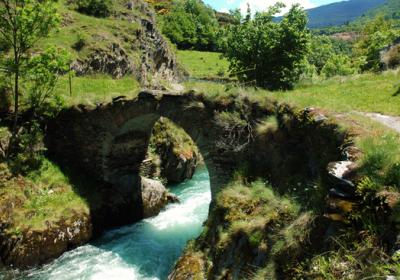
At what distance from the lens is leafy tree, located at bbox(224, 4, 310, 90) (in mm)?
19625

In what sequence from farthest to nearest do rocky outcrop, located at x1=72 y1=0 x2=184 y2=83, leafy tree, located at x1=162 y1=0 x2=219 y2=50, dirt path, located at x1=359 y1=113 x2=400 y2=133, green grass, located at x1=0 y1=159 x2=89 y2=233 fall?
leafy tree, located at x1=162 y1=0 x2=219 y2=50
rocky outcrop, located at x1=72 y1=0 x2=184 y2=83
green grass, located at x1=0 y1=159 x2=89 y2=233
dirt path, located at x1=359 y1=113 x2=400 y2=133

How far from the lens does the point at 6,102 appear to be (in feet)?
68.5

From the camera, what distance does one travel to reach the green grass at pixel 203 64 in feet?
180

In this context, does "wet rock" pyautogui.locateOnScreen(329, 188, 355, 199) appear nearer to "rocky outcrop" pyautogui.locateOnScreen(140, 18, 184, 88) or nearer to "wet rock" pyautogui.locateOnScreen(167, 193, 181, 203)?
"wet rock" pyautogui.locateOnScreen(167, 193, 181, 203)

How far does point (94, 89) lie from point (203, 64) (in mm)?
36692

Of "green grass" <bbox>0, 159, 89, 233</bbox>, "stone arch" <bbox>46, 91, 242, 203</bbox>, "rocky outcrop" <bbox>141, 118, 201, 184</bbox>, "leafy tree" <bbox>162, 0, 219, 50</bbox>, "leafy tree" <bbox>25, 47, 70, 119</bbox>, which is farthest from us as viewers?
"leafy tree" <bbox>162, 0, 219, 50</bbox>

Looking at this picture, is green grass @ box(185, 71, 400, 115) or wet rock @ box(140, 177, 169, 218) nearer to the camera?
green grass @ box(185, 71, 400, 115)

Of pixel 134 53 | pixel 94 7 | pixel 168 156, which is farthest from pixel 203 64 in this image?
pixel 168 156

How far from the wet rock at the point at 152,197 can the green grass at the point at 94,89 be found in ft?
17.6

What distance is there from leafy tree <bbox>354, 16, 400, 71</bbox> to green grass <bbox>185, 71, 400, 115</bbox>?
30214mm

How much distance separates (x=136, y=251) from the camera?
742 inches

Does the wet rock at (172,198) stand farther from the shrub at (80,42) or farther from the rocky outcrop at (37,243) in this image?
the shrub at (80,42)

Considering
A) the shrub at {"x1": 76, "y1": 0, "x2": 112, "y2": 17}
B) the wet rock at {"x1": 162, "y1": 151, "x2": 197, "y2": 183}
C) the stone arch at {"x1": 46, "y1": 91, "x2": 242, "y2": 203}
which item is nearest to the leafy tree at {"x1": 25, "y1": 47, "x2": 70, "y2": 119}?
the stone arch at {"x1": 46, "y1": 91, "x2": 242, "y2": 203}

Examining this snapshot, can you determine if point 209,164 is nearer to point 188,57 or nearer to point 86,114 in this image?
point 86,114
